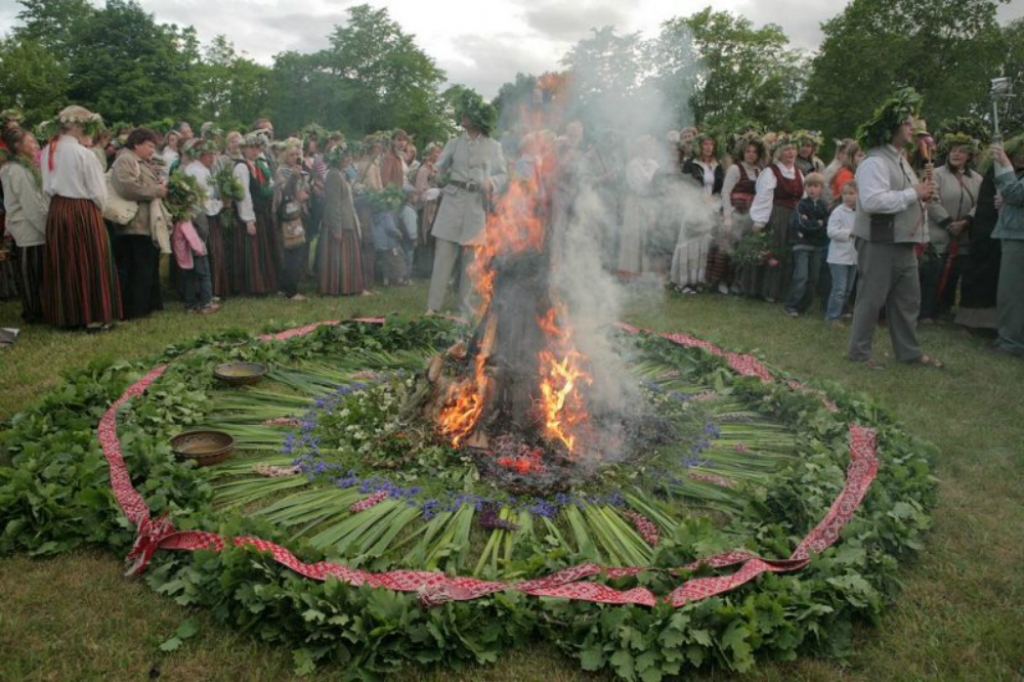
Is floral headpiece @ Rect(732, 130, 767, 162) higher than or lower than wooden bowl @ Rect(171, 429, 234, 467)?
higher

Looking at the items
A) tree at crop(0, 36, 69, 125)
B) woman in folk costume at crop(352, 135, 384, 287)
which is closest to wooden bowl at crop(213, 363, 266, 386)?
woman in folk costume at crop(352, 135, 384, 287)

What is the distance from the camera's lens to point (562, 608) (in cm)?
325

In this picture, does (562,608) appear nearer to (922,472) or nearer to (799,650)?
(799,650)

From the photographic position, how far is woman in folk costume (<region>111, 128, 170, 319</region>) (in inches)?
349

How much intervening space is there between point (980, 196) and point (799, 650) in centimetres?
897

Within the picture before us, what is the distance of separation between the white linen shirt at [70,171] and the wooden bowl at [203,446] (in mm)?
4862

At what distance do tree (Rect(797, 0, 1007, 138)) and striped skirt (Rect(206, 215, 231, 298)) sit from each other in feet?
114

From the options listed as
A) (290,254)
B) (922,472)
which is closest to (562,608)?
(922,472)

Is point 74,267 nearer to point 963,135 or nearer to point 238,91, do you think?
point 963,135

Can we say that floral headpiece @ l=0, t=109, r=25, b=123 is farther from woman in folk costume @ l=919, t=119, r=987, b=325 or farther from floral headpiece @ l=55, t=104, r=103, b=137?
woman in folk costume @ l=919, t=119, r=987, b=325

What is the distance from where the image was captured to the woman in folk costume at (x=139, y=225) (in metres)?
8.88

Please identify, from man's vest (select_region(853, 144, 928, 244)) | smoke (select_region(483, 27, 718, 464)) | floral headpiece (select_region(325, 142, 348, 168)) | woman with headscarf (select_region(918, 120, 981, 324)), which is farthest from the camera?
floral headpiece (select_region(325, 142, 348, 168))

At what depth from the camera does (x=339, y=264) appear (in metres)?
11.5

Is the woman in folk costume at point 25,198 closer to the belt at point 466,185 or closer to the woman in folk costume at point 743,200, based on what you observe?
the belt at point 466,185
